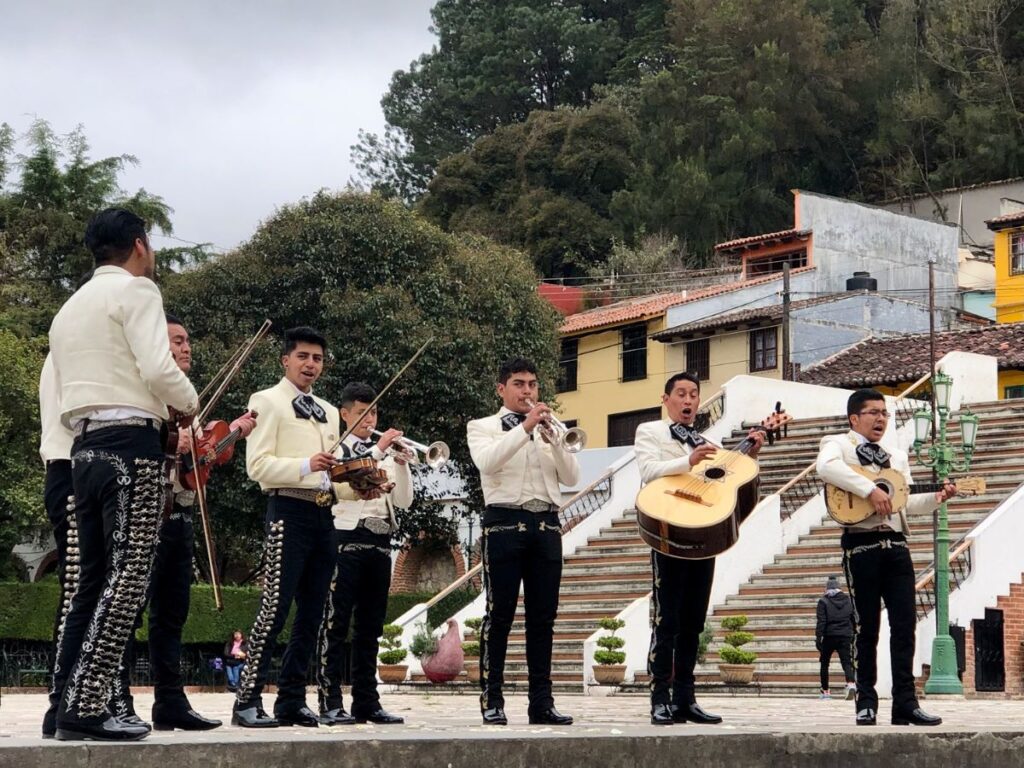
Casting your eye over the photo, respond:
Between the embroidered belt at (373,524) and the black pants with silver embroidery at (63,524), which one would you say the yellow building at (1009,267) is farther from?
the black pants with silver embroidery at (63,524)

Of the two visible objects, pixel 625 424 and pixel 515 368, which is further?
pixel 625 424

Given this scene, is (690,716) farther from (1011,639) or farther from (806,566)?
(806,566)

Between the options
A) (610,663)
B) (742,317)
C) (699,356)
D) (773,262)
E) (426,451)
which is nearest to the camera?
(426,451)

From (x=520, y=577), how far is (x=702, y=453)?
122 centimetres

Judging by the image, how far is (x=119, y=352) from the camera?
22.2 feet

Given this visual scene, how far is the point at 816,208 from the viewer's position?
162 ft

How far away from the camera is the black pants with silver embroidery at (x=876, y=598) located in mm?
9664

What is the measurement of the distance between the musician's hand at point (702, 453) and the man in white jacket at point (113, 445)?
Answer: 135 inches

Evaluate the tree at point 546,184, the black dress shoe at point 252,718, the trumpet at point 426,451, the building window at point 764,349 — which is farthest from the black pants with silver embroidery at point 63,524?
the tree at point 546,184

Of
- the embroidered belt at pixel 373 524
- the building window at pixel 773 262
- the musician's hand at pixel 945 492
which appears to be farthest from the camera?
the building window at pixel 773 262

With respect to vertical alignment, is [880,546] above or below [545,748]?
above

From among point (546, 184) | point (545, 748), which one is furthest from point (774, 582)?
point (546, 184)

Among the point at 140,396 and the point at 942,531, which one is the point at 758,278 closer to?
the point at 942,531

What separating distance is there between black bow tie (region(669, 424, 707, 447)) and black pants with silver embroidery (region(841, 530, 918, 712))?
1017 mm
